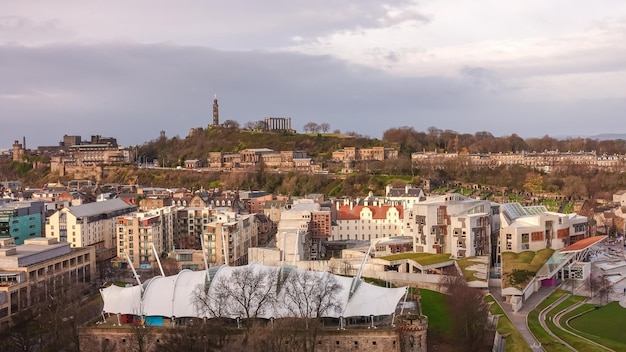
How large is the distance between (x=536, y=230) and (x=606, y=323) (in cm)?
1289

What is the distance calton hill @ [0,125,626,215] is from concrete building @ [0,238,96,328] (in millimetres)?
37938

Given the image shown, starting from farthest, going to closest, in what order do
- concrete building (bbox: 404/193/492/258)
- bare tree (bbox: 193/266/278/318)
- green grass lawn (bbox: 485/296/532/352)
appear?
1. concrete building (bbox: 404/193/492/258)
2. bare tree (bbox: 193/266/278/318)
3. green grass lawn (bbox: 485/296/532/352)

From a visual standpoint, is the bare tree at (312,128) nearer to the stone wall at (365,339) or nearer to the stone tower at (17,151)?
the stone tower at (17,151)

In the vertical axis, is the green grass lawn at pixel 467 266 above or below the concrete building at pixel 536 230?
below

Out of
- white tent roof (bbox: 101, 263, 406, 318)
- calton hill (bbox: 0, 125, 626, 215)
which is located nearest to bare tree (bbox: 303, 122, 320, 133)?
calton hill (bbox: 0, 125, 626, 215)

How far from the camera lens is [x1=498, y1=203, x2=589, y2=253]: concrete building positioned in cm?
4422

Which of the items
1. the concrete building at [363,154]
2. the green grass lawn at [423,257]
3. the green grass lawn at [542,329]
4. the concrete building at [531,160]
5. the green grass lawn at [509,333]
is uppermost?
the concrete building at [363,154]

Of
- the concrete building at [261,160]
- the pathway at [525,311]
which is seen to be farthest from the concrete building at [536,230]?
the concrete building at [261,160]

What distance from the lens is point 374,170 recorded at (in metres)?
84.8

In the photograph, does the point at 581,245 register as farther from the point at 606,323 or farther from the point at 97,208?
the point at 97,208

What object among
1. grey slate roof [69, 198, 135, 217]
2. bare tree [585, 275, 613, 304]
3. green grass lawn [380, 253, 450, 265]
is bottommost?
bare tree [585, 275, 613, 304]

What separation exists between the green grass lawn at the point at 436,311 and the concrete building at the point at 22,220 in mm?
30470

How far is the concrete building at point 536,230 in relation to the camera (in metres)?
44.2

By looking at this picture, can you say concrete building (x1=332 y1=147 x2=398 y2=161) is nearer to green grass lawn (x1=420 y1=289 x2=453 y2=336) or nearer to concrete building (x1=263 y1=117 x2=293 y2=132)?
concrete building (x1=263 y1=117 x2=293 y2=132)
